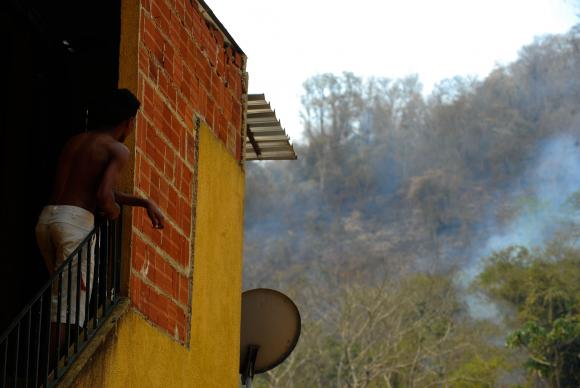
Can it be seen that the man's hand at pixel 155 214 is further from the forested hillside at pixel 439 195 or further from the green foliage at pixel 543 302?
the forested hillside at pixel 439 195

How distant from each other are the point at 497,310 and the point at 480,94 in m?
54.9

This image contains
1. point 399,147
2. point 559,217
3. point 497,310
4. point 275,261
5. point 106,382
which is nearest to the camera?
point 106,382

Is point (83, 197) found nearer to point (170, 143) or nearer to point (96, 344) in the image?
point (96, 344)

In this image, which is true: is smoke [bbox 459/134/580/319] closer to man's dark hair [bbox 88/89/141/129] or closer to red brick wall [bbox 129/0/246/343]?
red brick wall [bbox 129/0/246/343]

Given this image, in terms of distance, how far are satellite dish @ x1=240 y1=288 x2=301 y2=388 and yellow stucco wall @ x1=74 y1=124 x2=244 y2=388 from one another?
103 centimetres

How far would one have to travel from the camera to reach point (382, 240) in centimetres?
9475

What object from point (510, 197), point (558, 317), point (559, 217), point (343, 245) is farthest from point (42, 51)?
point (510, 197)

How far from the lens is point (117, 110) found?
16.9ft

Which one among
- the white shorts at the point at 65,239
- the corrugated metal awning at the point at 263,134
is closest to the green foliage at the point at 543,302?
the corrugated metal awning at the point at 263,134

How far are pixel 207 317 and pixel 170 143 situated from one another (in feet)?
3.53

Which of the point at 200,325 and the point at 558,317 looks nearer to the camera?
the point at 200,325

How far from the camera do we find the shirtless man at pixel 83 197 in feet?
16.4

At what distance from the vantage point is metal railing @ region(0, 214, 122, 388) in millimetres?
4641

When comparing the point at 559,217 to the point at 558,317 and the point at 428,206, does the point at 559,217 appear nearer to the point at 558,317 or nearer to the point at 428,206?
the point at 428,206
